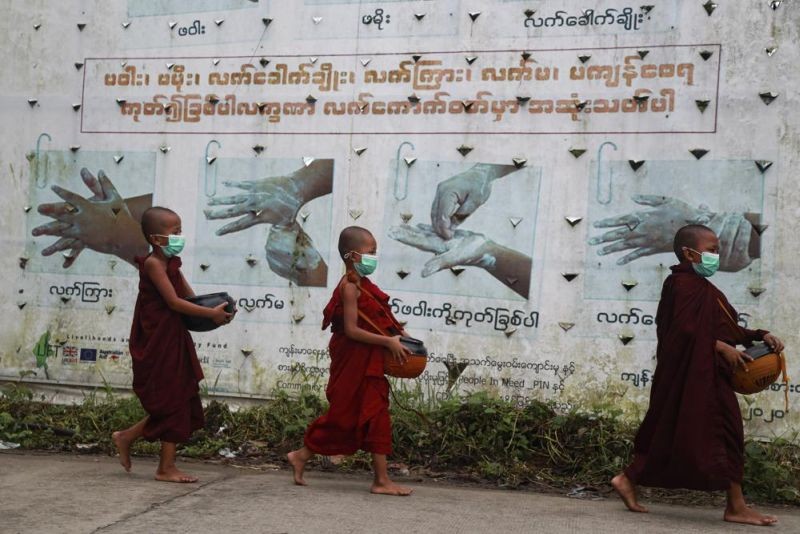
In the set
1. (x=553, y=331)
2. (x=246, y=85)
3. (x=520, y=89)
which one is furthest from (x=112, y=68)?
(x=553, y=331)

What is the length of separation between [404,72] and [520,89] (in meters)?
0.84

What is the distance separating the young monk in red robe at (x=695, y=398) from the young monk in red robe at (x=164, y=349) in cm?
233

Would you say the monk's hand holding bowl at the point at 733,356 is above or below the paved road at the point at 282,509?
above

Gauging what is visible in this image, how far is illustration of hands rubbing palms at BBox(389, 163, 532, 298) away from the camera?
7098 millimetres

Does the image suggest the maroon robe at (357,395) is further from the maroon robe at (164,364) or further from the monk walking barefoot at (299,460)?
the maroon robe at (164,364)

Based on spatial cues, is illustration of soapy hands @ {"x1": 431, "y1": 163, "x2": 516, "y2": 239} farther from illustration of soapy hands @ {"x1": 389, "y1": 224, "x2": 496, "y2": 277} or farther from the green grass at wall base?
the green grass at wall base

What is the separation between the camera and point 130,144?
7.97 metres

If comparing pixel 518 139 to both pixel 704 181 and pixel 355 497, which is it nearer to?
pixel 704 181

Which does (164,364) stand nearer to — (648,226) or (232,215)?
(232,215)

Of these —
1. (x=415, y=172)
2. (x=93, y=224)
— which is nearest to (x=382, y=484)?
(x=415, y=172)

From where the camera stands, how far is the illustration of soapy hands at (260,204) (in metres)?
7.58

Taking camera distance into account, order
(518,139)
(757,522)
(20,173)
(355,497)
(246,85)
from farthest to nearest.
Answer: (20,173) < (246,85) < (518,139) < (355,497) < (757,522)

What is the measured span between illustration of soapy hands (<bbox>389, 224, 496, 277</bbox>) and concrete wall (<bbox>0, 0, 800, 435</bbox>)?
15mm

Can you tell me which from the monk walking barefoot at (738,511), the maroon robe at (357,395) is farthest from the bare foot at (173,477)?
the monk walking barefoot at (738,511)
